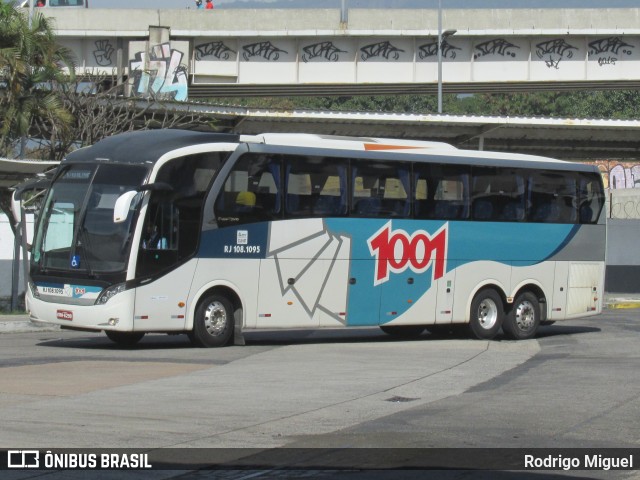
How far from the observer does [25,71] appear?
29344 mm

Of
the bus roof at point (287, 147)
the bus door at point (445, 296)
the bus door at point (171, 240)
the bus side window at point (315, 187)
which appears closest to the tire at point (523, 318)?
the bus door at point (445, 296)

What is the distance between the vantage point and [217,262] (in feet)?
64.6

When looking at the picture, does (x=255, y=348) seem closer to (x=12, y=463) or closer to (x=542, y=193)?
(x=542, y=193)

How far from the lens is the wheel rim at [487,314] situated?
2334 centimetres

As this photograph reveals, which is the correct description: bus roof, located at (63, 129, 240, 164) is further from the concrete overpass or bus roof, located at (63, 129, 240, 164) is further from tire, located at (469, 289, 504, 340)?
the concrete overpass

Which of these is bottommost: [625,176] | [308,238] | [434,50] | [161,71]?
[308,238]

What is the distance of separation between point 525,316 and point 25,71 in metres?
13.9

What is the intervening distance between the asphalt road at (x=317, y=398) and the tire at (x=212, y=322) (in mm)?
306

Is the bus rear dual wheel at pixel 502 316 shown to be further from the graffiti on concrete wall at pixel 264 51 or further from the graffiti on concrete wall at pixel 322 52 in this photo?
the graffiti on concrete wall at pixel 264 51

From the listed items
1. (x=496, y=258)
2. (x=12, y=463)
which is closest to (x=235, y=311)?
(x=496, y=258)

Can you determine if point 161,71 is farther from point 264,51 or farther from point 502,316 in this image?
point 502,316

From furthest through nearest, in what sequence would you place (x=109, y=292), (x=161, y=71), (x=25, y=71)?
1. (x=161, y=71)
2. (x=25, y=71)
3. (x=109, y=292)

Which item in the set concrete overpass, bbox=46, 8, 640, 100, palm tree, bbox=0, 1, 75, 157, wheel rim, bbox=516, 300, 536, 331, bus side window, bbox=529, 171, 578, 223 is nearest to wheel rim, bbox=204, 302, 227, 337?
wheel rim, bbox=516, 300, 536, 331

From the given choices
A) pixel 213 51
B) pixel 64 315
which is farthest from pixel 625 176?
pixel 64 315
